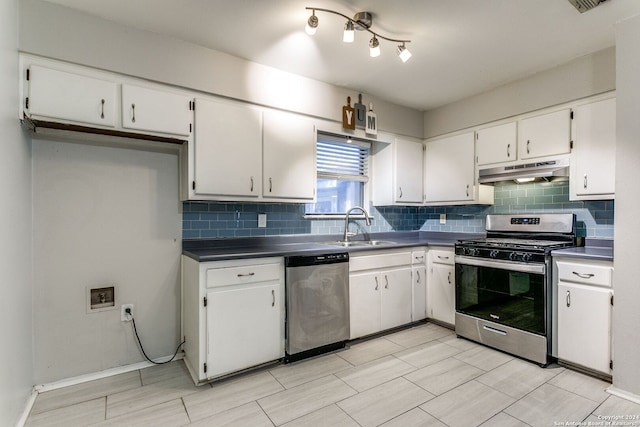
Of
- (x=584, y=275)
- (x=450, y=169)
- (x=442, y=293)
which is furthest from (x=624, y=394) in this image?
Result: (x=450, y=169)

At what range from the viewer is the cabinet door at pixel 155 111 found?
7.16ft

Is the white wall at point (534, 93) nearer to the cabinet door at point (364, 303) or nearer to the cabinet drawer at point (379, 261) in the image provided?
the cabinet drawer at point (379, 261)

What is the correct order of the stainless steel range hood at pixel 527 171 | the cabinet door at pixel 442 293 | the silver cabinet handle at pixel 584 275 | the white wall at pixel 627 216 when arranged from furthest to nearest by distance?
1. the cabinet door at pixel 442 293
2. the stainless steel range hood at pixel 527 171
3. the silver cabinet handle at pixel 584 275
4. the white wall at pixel 627 216

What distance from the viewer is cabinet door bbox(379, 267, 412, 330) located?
10.2 feet

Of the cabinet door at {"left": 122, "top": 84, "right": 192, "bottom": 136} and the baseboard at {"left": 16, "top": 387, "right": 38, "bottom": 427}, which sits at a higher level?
the cabinet door at {"left": 122, "top": 84, "right": 192, "bottom": 136}

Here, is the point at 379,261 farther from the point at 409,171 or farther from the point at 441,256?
the point at 409,171

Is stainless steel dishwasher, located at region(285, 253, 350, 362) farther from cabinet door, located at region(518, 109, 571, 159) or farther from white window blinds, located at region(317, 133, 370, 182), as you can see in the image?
cabinet door, located at region(518, 109, 571, 159)

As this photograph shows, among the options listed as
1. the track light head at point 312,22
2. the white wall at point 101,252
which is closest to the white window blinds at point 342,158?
the track light head at point 312,22

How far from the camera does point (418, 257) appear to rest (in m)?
3.39

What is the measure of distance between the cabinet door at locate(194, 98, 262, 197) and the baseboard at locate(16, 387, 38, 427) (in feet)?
5.23

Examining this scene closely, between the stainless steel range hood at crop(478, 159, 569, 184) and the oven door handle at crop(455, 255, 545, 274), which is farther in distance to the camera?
the stainless steel range hood at crop(478, 159, 569, 184)

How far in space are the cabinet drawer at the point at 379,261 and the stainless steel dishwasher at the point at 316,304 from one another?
0.48ft

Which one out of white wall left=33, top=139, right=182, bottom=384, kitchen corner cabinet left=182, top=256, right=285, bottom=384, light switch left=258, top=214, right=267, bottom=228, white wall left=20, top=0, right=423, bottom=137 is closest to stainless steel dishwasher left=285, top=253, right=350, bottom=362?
kitchen corner cabinet left=182, top=256, right=285, bottom=384

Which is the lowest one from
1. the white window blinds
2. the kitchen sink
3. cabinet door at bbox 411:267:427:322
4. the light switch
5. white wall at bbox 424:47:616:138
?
cabinet door at bbox 411:267:427:322
